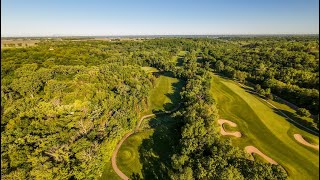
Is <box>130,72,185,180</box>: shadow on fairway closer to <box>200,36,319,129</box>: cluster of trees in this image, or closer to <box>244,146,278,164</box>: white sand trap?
<box>244,146,278,164</box>: white sand trap

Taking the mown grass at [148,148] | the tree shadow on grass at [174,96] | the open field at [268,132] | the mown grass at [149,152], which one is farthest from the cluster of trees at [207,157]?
the tree shadow on grass at [174,96]

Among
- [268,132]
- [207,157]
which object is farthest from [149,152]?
[268,132]

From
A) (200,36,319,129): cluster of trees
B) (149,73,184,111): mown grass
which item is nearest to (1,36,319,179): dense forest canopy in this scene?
(200,36,319,129): cluster of trees

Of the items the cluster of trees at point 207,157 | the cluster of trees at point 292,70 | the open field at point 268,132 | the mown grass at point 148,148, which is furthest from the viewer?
the mown grass at point 148,148

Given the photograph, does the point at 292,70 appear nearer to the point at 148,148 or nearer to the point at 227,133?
the point at 148,148

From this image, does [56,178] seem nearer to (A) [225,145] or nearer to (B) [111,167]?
(B) [111,167]

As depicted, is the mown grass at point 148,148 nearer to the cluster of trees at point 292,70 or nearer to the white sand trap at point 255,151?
Answer: the white sand trap at point 255,151
